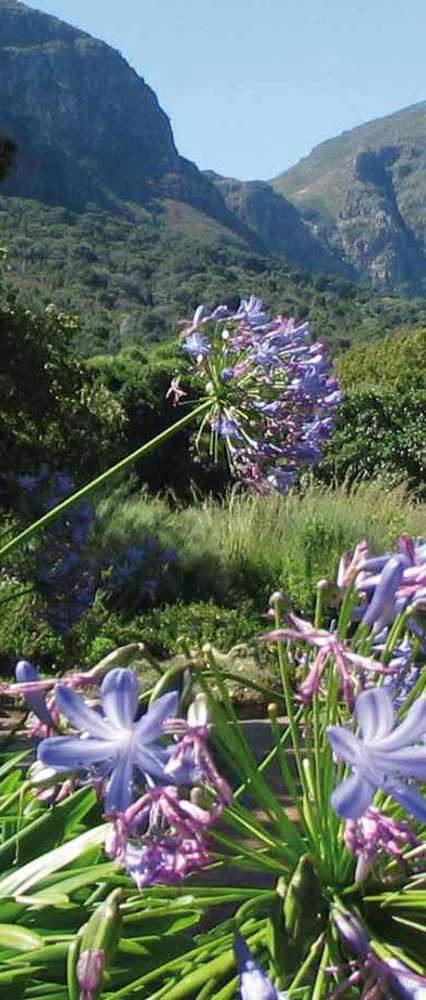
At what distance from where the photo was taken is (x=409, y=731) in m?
0.93

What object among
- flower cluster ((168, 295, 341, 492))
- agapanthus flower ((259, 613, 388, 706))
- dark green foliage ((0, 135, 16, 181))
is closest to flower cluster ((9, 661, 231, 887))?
agapanthus flower ((259, 613, 388, 706))

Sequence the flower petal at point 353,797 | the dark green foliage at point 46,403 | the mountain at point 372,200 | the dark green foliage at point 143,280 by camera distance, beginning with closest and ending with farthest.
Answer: the flower petal at point 353,797
the dark green foliage at point 46,403
the dark green foliage at point 143,280
the mountain at point 372,200

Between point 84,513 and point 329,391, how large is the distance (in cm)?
201

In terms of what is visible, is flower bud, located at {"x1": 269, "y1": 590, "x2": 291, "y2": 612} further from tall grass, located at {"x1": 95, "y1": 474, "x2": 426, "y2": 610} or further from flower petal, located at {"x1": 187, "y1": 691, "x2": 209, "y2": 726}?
tall grass, located at {"x1": 95, "y1": 474, "x2": 426, "y2": 610}

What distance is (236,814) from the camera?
1.21 meters

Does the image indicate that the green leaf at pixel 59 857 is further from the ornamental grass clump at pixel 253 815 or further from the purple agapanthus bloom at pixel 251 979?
the purple agapanthus bloom at pixel 251 979

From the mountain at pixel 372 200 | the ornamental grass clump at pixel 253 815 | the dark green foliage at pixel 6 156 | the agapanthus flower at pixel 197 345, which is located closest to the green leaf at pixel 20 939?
the ornamental grass clump at pixel 253 815

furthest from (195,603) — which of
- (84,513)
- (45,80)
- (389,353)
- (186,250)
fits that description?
(45,80)

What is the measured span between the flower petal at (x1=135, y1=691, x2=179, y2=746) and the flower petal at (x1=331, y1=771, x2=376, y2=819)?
16 cm

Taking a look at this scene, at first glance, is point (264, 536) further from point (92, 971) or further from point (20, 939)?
point (92, 971)

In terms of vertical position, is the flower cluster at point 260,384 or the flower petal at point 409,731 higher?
the flower cluster at point 260,384

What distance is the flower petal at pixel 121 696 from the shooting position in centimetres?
98

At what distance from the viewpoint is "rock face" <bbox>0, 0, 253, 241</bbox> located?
263ft

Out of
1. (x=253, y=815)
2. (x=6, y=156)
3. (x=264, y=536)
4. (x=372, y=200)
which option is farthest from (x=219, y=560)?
(x=372, y=200)
